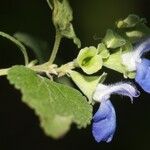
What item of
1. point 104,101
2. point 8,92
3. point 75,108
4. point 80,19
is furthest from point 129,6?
point 75,108

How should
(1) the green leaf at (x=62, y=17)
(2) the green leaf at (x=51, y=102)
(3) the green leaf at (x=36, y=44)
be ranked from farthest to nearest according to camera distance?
(3) the green leaf at (x=36, y=44)
(1) the green leaf at (x=62, y=17)
(2) the green leaf at (x=51, y=102)

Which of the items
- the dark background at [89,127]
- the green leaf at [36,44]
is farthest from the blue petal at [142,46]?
the dark background at [89,127]

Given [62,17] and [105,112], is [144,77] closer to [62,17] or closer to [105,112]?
[105,112]

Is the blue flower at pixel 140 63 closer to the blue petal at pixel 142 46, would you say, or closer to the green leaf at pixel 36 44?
the blue petal at pixel 142 46

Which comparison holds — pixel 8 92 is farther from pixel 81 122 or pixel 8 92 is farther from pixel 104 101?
pixel 81 122

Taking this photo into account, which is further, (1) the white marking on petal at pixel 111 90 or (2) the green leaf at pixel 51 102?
(1) the white marking on petal at pixel 111 90
